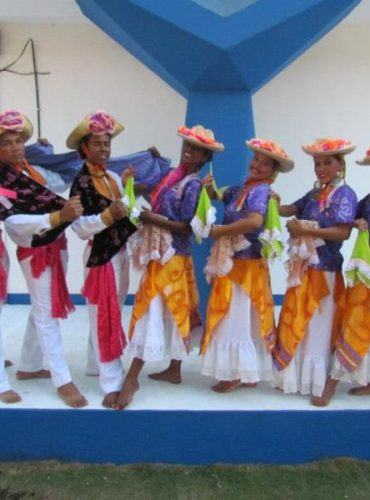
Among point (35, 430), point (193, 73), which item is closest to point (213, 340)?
point (35, 430)

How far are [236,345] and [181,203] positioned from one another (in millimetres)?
774

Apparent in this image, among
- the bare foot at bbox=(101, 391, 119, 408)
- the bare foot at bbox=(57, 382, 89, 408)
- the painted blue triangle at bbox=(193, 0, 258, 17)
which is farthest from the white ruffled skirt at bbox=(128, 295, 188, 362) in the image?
the painted blue triangle at bbox=(193, 0, 258, 17)

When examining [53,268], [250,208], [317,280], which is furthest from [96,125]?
[317,280]

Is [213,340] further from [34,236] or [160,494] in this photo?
[34,236]

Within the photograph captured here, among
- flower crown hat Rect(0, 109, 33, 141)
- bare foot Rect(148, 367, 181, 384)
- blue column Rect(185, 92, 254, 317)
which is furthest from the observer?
blue column Rect(185, 92, 254, 317)

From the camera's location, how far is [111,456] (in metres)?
2.84

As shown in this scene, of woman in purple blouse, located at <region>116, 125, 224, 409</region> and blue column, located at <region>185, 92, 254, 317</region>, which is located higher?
blue column, located at <region>185, 92, 254, 317</region>

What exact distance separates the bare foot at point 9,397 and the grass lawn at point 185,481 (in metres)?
0.30

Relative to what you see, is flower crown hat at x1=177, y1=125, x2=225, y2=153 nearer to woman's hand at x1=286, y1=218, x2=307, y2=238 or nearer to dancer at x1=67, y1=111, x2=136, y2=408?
dancer at x1=67, y1=111, x2=136, y2=408

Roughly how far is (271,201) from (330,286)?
20.5 inches

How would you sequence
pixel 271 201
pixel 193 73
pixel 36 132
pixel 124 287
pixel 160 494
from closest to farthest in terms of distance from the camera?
1. pixel 160 494
2. pixel 271 201
3. pixel 124 287
4. pixel 193 73
5. pixel 36 132

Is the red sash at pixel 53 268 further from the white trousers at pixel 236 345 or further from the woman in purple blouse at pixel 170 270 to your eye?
the white trousers at pixel 236 345

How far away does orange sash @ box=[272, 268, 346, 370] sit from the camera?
9.40 ft

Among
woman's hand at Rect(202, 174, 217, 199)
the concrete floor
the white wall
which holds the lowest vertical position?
the concrete floor
